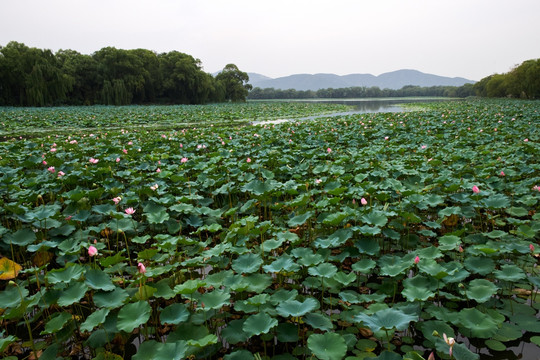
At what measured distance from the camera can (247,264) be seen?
206 cm

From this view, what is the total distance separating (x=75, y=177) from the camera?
3.93 metres

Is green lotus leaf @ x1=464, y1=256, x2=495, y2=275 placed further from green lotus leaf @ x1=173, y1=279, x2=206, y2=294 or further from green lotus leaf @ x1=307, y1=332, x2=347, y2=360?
green lotus leaf @ x1=173, y1=279, x2=206, y2=294

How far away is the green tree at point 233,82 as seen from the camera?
162ft

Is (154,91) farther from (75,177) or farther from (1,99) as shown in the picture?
(75,177)

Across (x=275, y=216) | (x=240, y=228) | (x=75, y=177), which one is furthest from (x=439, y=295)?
(x=75, y=177)

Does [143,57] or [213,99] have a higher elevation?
[143,57]

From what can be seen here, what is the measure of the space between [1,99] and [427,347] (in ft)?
129

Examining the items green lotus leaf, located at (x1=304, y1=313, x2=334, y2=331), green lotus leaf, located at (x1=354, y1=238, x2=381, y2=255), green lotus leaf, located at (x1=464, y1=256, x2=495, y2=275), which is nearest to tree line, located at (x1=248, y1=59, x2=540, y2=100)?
green lotus leaf, located at (x1=464, y1=256, x2=495, y2=275)

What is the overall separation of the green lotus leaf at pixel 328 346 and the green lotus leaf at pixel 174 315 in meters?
0.62

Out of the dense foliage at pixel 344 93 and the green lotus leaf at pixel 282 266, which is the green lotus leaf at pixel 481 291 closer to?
the green lotus leaf at pixel 282 266

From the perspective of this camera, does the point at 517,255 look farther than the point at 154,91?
No

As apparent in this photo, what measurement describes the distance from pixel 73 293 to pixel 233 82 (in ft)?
167

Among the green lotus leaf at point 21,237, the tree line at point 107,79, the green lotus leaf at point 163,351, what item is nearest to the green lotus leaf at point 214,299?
the green lotus leaf at point 163,351

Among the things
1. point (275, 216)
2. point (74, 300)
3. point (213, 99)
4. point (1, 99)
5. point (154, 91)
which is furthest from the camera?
point (213, 99)
